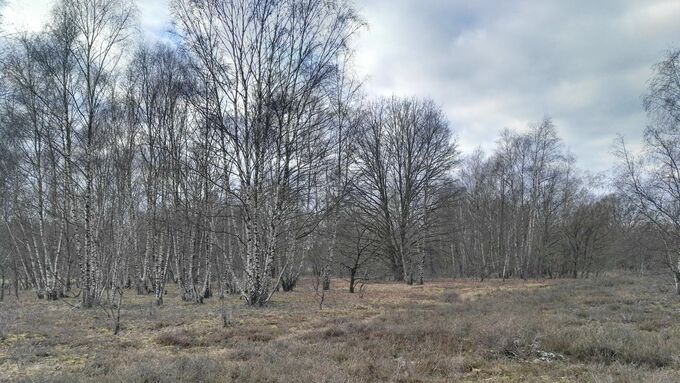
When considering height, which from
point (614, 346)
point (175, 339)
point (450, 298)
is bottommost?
point (450, 298)

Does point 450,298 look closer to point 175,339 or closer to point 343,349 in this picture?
point 343,349

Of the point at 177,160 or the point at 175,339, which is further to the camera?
the point at 177,160

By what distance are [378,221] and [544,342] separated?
25.9 metres

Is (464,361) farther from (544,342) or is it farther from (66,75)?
(66,75)

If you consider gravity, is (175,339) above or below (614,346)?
below

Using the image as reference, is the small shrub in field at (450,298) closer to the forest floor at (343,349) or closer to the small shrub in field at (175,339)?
the forest floor at (343,349)

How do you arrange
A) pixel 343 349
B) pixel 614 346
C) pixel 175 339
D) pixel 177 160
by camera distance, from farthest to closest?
pixel 177 160, pixel 175 339, pixel 343 349, pixel 614 346

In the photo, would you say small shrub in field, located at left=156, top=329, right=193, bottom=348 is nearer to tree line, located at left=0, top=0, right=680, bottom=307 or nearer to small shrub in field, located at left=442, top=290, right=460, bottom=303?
tree line, located at left=0, top=0, right=680, bottom=307

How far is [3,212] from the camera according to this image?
2330 cm

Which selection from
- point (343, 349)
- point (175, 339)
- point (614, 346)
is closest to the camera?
point (614, 346)

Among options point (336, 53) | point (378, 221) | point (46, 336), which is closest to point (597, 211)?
point (378, 221)

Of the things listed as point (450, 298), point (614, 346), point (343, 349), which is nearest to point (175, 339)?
point (343, 349)

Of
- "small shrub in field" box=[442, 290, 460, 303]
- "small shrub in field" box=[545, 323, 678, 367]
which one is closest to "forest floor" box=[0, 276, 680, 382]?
"small shrub in field" box=[545, 323, 678, 367]

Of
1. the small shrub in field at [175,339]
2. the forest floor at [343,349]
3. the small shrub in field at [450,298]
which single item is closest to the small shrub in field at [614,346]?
the forest floor at [343,349]
